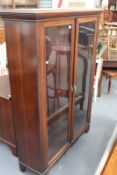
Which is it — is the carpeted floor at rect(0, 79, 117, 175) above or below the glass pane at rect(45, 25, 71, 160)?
below

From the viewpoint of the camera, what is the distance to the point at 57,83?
163cm

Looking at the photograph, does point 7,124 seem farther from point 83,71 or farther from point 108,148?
point 108,148

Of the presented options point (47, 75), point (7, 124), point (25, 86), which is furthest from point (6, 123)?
point (47, 75)

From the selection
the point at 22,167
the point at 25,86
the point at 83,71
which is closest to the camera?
the point at 25,86

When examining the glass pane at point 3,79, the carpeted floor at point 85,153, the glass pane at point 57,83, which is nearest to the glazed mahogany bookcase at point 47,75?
the glass pane at point 57,83

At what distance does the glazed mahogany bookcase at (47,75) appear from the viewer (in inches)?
48.4

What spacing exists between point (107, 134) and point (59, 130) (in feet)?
2.53

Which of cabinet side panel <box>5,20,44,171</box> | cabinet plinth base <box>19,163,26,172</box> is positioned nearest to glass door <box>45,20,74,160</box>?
cabinet side panel <box>5,20,44,171</box>

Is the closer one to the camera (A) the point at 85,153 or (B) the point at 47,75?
(B) the point at 47,75

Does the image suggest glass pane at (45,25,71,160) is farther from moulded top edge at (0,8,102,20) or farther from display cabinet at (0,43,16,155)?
display cabinet at (0,43,16,155)

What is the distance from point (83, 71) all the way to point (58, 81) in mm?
372

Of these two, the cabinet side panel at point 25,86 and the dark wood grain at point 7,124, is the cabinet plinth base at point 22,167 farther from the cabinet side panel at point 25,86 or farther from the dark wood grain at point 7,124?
the dark wood grain at point 7,124

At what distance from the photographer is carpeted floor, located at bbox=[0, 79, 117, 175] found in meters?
1.81

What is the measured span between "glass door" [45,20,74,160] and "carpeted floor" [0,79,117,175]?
194 millimetres
